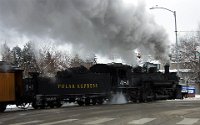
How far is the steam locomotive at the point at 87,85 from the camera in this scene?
27.9 m

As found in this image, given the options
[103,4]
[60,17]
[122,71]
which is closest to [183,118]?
[60,17]

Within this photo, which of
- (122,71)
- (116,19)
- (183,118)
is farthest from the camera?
(122,71)

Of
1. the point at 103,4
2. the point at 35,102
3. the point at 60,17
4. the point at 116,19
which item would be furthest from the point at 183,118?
the point at 35,102

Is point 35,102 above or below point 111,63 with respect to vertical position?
below

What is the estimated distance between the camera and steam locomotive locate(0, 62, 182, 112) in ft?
91.5

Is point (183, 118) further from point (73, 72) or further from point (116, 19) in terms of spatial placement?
point (73, 72)

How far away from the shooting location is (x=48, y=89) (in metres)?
29.2

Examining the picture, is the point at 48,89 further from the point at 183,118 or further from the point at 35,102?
the point at 183,118

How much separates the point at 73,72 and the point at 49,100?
306cm

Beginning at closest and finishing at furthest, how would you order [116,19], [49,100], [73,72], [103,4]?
[103,4] < [116,19] < [49,100] < [73,72]

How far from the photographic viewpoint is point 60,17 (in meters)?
18.7

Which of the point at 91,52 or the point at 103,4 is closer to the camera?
the point at 103,4

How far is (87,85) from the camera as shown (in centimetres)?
3148

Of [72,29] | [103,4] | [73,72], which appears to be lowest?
[73,72]
